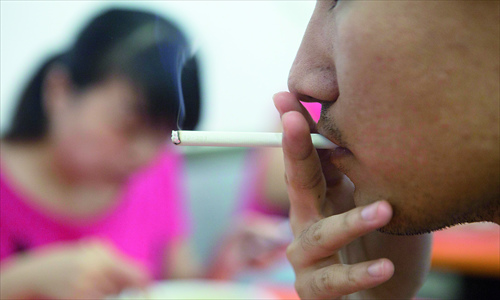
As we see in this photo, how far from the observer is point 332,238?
567mm

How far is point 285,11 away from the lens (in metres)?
0.94

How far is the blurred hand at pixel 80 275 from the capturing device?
103 centimetres

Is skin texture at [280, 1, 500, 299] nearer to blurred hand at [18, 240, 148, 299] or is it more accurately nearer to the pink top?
blurred hand at [18, 240, 148, 299]

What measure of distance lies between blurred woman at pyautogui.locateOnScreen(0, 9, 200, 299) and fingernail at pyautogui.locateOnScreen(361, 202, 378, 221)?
25.2 inches

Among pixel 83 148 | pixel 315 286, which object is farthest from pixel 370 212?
pixel 83 148

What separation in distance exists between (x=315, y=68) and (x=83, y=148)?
1118 mm

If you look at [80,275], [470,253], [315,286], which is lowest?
[470,253]

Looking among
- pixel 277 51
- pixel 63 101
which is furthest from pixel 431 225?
pixel 63 101

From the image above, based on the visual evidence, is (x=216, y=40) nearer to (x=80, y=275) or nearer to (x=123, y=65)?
(x=123, y=65)

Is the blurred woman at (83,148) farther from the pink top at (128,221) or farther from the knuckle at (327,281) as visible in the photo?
the knuckle at (327,281)

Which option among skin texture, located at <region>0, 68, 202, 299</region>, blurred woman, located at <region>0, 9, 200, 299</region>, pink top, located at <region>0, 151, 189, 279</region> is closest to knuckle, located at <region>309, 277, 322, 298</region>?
blurred woman, located at <region>0, 9, 200, 299</region>

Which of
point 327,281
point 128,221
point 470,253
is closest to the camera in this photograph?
point 327,281

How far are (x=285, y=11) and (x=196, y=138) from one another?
514 mm

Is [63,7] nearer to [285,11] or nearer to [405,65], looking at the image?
[285,11]
